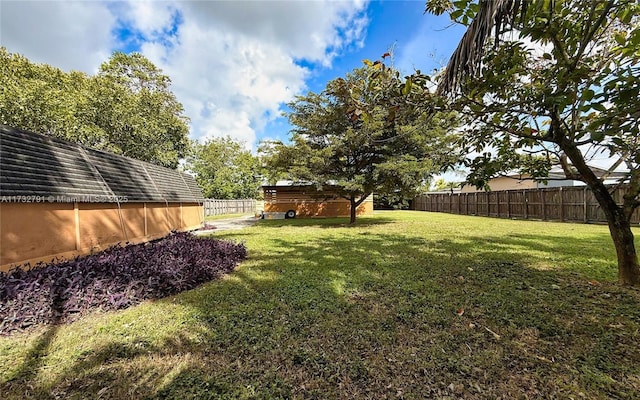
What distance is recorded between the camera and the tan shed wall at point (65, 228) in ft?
15.0

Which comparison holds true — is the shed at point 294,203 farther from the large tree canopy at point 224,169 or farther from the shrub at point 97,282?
the large tree canopy at point 224,169

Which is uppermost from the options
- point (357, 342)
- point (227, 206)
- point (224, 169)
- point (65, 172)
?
point (224, 169)

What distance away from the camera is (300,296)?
3975mm

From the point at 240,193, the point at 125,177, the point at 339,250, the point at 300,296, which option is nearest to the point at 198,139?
the point at 240,193

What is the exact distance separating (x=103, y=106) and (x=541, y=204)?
2387cm

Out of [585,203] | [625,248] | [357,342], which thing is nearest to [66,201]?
[357,342]

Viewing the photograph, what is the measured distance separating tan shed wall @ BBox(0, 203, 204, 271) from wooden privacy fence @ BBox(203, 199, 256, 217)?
1601cm

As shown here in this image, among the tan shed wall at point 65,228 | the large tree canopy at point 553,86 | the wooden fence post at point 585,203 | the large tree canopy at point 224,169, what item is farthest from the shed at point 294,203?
the large tree canopy at point 553,86

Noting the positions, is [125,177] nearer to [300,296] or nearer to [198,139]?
[300,296]

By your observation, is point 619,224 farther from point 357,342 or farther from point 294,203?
point 294,203

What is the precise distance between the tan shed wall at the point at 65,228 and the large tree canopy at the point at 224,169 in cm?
2512

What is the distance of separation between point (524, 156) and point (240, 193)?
3314 centimetres

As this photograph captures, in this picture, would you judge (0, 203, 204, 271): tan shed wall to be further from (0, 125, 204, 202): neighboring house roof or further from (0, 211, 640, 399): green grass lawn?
(0, 211, 640, 399): green grass lawn

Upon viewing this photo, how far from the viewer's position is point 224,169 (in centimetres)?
3366
